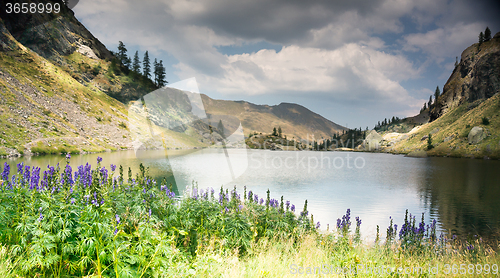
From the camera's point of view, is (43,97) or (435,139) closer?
(43,97)

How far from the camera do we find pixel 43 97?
64125 mm

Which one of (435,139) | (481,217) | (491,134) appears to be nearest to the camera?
(481,217)

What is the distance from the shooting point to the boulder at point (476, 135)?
8537 centimetres

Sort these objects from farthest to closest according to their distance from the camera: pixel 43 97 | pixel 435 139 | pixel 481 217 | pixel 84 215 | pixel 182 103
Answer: pixel 182 103 → pixel 435 139 → pixel 43 97 → pixel 481 217 → pixel 84 215

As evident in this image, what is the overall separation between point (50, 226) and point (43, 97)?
83946 millimetres

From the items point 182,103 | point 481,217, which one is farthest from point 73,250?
point 182,103

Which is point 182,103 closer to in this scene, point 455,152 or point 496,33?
point 455,152

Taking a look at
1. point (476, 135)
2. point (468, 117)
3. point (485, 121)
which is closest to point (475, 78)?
point (468, 117)

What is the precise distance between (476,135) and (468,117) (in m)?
35.2

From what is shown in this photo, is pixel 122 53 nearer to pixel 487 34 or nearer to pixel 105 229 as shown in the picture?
pixel 105 229

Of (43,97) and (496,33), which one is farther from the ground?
(496,33)

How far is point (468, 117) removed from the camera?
113000 millimetres

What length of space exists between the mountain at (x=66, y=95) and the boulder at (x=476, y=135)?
101 m

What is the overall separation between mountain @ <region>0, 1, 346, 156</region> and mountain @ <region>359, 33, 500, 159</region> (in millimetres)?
98725
